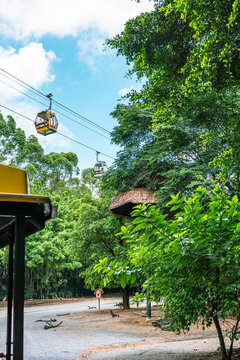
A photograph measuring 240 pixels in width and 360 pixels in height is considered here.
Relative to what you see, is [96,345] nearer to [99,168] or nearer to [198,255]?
[198,255]

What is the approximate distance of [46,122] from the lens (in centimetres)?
1714

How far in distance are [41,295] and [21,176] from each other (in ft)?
93.2

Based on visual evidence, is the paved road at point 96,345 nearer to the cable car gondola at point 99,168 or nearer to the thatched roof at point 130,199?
the thatched roof at point 130,199

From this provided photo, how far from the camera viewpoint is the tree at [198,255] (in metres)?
3.24

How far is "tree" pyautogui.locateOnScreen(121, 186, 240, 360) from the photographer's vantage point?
3236mm

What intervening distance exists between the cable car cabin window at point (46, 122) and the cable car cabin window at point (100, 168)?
3241 mm

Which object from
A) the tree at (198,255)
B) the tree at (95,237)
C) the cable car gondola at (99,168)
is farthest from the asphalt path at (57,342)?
the cable car gondola at (99,168)

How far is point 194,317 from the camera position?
332cm

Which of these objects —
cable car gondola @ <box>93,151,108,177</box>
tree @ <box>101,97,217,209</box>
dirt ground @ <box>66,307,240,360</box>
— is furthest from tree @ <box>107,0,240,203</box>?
cable car gondola @ <box>93,151,108,177</box>

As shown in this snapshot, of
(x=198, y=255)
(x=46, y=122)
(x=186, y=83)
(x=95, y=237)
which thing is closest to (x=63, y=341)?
(x=198, y=255)

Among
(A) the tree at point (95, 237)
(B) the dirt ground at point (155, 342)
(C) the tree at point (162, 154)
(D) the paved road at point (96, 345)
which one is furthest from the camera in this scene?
(A) the tree at point (95, 237)

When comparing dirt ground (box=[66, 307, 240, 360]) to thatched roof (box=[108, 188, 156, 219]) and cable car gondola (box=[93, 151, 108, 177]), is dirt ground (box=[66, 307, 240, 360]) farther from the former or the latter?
cable car gondola (box=[93, 151, 108, 177])

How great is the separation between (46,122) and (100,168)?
4080 millimetres

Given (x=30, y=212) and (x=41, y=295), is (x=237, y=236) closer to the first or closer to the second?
(x=30, y=212)
